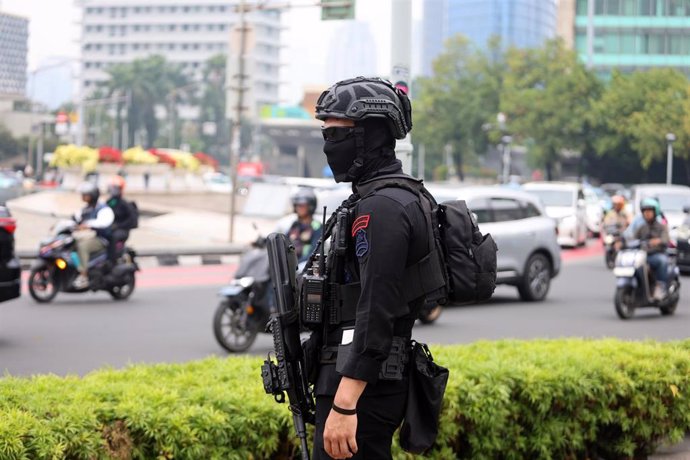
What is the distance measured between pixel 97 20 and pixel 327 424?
192 meters

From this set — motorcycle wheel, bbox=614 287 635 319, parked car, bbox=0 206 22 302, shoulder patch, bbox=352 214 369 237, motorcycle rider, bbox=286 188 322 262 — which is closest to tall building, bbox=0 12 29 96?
motorcycle wheel, bbox=614 287 635 319

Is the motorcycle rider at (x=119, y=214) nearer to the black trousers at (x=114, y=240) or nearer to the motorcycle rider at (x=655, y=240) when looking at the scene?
the black trousers at (x=114, y=240)

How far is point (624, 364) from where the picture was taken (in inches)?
258

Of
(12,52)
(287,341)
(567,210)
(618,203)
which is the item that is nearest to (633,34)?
(567,210)

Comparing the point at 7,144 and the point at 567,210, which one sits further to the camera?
the point at 7,144

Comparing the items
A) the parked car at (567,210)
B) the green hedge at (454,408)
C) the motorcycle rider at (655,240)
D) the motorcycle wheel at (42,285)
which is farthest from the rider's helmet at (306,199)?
the parked car at (567,210)

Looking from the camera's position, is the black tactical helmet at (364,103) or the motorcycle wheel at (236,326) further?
the motorcycle wheel at (236,326)

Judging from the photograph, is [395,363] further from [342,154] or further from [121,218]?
[121,218]

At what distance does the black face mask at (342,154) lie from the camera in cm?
379

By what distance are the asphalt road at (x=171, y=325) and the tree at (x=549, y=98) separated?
148 feet

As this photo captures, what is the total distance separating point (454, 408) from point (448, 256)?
75.5 inches

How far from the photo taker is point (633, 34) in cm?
8906

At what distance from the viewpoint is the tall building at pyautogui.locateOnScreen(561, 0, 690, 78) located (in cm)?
8806

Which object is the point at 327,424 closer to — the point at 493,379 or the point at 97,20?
the point at 493,379
